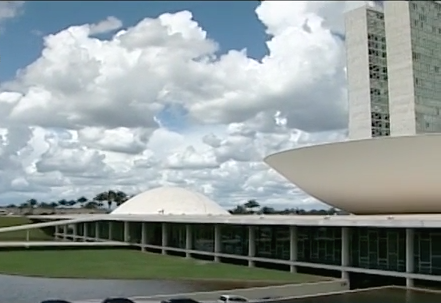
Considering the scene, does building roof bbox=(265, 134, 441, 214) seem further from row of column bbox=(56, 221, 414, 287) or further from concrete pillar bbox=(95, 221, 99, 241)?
concrete pillar bbox=(95, 221, 99, 241)

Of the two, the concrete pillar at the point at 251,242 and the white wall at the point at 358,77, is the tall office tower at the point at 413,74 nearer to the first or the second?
the white wall at the point at 358,77

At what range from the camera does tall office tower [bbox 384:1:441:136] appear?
30.9 meters

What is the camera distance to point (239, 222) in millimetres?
27797

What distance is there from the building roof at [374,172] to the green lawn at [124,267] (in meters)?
3.47

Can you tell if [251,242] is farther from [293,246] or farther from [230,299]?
[230,299]

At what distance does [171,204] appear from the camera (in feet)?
146

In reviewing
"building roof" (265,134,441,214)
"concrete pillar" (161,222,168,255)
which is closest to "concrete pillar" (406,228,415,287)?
"building roof" (265,134,441,214)

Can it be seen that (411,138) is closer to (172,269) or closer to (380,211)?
(380,211)

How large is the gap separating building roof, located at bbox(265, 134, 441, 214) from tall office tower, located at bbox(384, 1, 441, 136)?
8417 millimetres

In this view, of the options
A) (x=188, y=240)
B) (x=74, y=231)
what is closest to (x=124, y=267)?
(x=188, y=240)

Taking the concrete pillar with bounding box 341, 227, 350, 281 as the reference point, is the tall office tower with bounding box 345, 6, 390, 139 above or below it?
above

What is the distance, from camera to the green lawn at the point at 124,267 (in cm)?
2344

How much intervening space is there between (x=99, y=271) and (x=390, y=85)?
17.6 m

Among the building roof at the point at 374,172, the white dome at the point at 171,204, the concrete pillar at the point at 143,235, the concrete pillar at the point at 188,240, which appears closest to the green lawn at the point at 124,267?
the concrete pillar at the point at 188,240
